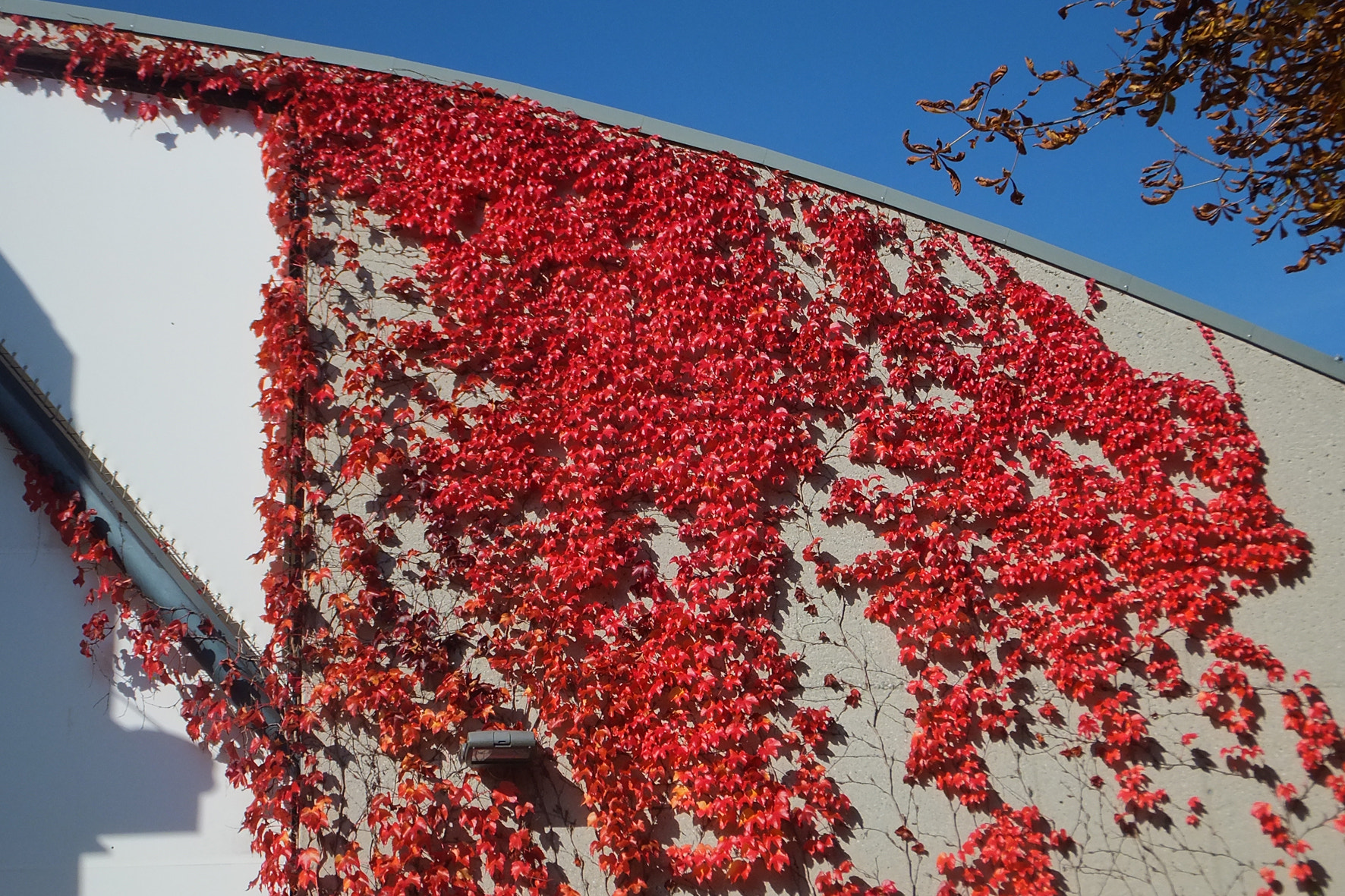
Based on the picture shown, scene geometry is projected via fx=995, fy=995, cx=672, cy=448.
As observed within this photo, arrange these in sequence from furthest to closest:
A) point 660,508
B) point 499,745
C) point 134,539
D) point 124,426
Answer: point 660,508 → point 124,426 → point 134,539 → point 499,745

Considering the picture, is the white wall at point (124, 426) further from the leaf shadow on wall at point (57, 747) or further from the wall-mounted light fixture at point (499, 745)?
the wall-mounted light fixture at point (499, 745)

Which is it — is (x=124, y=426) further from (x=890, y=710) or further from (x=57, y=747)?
(x=890, y=710)

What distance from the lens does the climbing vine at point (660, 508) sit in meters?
4.41

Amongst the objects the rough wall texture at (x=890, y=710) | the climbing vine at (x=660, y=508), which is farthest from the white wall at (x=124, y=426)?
the rough wall texture at (x=890, y=710)

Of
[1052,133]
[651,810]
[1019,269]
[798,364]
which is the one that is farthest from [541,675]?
[1019,269]

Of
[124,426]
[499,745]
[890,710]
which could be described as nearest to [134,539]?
[124,426]

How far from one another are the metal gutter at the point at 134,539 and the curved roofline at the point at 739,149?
2.07 metres

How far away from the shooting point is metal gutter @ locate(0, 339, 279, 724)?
4.39m

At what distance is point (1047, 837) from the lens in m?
4.66

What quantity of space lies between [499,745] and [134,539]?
6.25 feet

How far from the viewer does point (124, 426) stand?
188 inches

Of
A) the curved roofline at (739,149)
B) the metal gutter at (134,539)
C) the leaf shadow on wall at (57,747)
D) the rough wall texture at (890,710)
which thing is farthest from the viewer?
the curved roofline at (739,149)

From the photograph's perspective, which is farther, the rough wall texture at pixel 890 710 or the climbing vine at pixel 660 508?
the rough wall texture at pixel 890 710

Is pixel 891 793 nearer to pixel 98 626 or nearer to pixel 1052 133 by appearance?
pixel 1052 133
